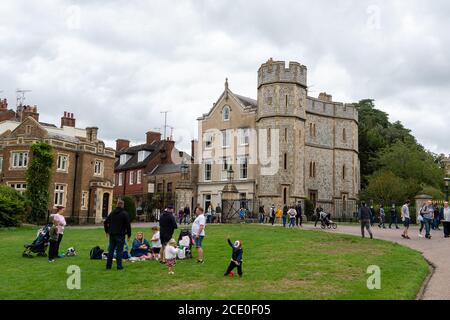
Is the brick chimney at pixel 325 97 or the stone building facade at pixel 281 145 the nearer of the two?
the stone building facade at pixel 281 145

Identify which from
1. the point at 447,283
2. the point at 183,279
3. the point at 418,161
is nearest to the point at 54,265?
the point at 183,279

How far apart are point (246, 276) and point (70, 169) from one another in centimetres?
3564

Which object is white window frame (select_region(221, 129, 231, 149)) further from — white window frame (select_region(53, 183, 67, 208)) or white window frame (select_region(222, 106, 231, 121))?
white window frame (select_region(53, 183, 67, 208))

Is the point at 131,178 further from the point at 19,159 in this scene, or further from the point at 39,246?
the point at 39,246

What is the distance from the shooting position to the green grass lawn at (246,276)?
33.5 feet

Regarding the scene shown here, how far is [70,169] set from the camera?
1752 inches

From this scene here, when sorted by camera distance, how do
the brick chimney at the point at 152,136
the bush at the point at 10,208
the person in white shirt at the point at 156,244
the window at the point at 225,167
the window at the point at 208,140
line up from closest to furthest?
the person in white shirt at the point at 156,244
the bush at the point at 10,208
the window at the point at 225,167
the window at the point at 208,140
the brick chimney at the point at 152,136

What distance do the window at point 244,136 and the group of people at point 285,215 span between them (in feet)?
29.9

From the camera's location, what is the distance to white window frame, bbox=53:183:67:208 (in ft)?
141

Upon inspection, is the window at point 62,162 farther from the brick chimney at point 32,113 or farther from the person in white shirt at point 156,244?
the person in white shirt at point 156,244

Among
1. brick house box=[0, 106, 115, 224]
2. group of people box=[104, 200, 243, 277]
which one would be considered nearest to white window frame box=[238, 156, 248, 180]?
brick house box=[0, 106, 115, 224]

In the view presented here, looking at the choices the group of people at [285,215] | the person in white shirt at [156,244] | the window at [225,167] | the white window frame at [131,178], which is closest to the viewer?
the person in white shirt at [156,244]

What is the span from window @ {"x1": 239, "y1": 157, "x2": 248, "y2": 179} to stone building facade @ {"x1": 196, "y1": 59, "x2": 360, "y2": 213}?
0.34 feet

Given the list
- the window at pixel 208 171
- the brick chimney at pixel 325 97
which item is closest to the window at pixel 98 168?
the window at pixel 208 171
